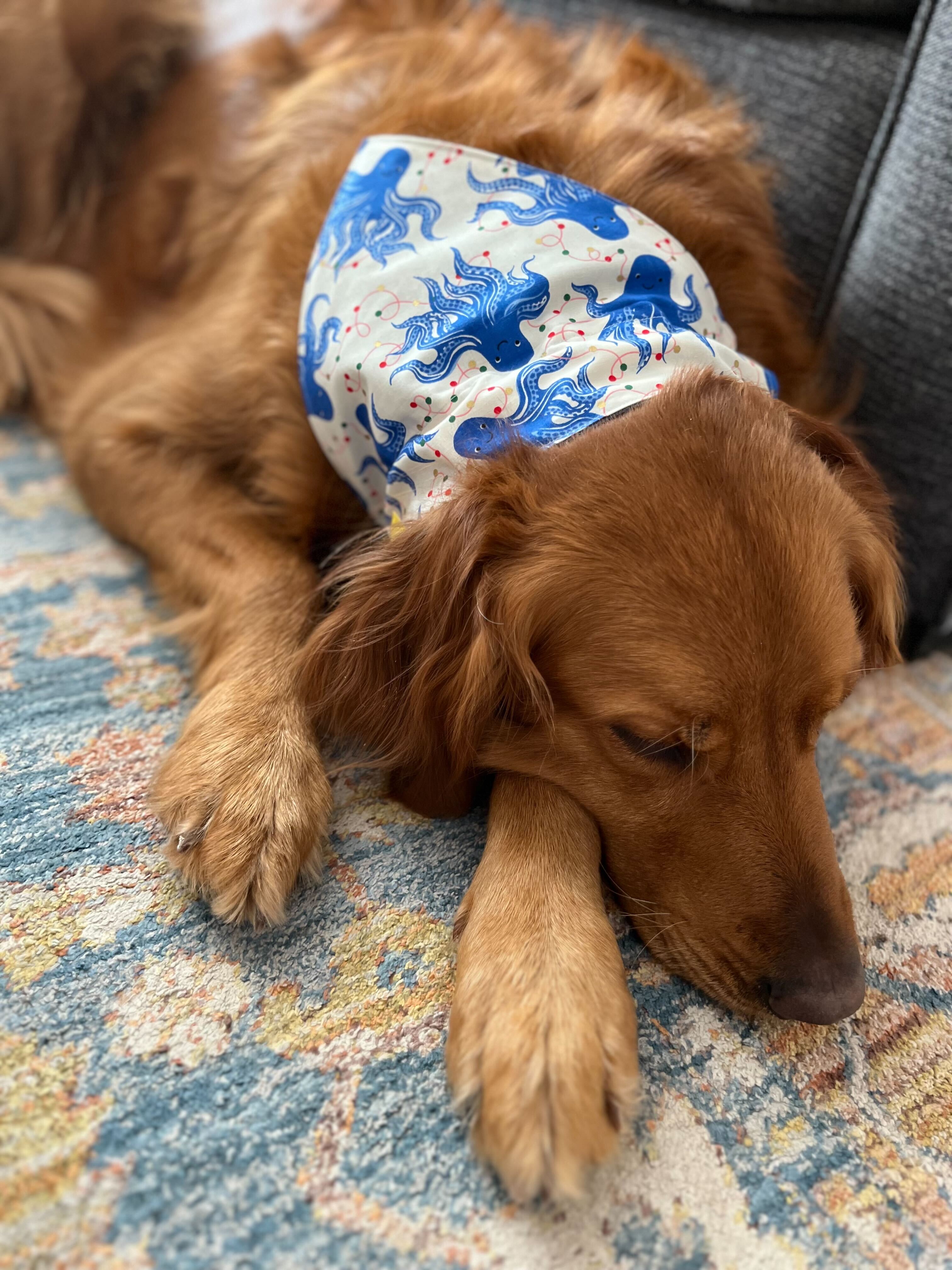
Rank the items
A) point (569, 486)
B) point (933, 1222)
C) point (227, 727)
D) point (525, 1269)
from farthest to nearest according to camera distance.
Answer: point (227, 727)
point (569, 486)
point (933, 1222)
point (525, 1269)

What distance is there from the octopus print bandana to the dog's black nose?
2.38ft

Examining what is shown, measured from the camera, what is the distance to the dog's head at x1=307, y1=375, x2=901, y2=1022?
124 cm

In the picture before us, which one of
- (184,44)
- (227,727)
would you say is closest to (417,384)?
(227,727)

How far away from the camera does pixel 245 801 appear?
4.49 ft

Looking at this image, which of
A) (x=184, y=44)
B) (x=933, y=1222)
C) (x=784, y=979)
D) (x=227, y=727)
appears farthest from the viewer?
Result: (x=184, y=44)

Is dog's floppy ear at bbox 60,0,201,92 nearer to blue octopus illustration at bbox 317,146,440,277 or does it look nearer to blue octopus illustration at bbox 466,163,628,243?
blue octopus illustration at bbox 317,146,440,277

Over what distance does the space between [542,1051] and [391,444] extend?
91 cm

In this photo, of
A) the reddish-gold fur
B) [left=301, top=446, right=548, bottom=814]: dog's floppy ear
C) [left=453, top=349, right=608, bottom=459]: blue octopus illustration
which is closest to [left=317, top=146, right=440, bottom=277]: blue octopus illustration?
the reddish-gold fur

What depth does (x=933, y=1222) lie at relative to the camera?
107cm

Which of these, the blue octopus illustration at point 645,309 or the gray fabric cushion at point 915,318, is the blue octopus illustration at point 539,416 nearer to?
the blue octopus illustration at point 645,309

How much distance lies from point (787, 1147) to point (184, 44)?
3.03 metres

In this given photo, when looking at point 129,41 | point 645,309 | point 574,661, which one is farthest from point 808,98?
point 129,41

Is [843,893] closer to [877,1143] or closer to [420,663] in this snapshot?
[877,1143]

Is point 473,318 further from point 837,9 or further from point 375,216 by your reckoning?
point 837,9
